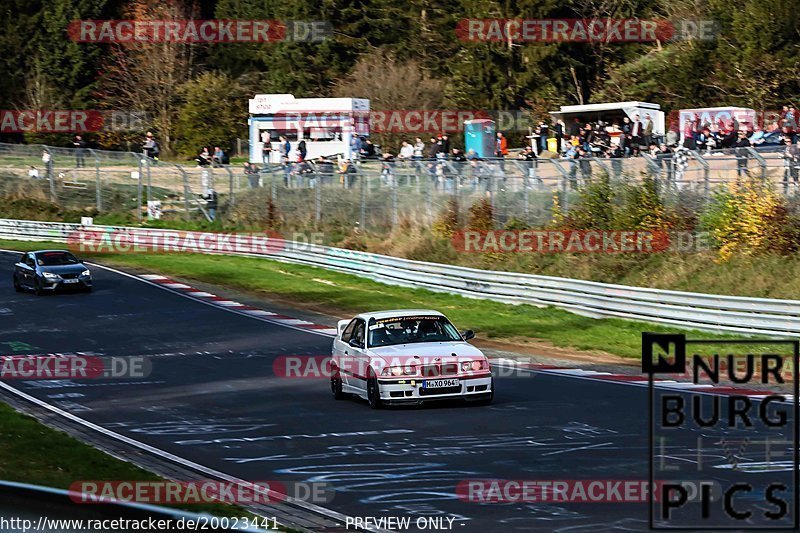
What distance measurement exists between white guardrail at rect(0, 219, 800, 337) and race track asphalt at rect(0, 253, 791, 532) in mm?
4755

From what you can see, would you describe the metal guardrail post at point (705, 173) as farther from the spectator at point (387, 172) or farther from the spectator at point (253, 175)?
the spectator at point (253, 175)

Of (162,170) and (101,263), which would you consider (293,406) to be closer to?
(101,263)

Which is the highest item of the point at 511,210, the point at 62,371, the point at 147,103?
the point at 147,103

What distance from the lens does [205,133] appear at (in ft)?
225

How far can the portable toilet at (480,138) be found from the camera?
44.6 metres

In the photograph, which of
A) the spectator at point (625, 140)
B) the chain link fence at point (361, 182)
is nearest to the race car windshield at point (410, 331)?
the chain link fence at point (361, 182)

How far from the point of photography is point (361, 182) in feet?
121

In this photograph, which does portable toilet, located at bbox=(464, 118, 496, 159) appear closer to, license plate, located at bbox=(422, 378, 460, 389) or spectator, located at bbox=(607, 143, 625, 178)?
spectator, located at bbox=(607, 143, 625, 178)

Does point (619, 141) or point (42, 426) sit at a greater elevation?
point (619, 141)

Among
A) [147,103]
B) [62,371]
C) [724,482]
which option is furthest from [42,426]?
[147,103]

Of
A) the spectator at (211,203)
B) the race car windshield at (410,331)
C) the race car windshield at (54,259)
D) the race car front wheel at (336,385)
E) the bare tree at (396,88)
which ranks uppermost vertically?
the bare tree at (396,88)

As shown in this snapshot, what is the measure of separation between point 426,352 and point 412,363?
31 cm

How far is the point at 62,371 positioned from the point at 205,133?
48.1m

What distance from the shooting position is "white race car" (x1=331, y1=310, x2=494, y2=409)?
52.5 ft
